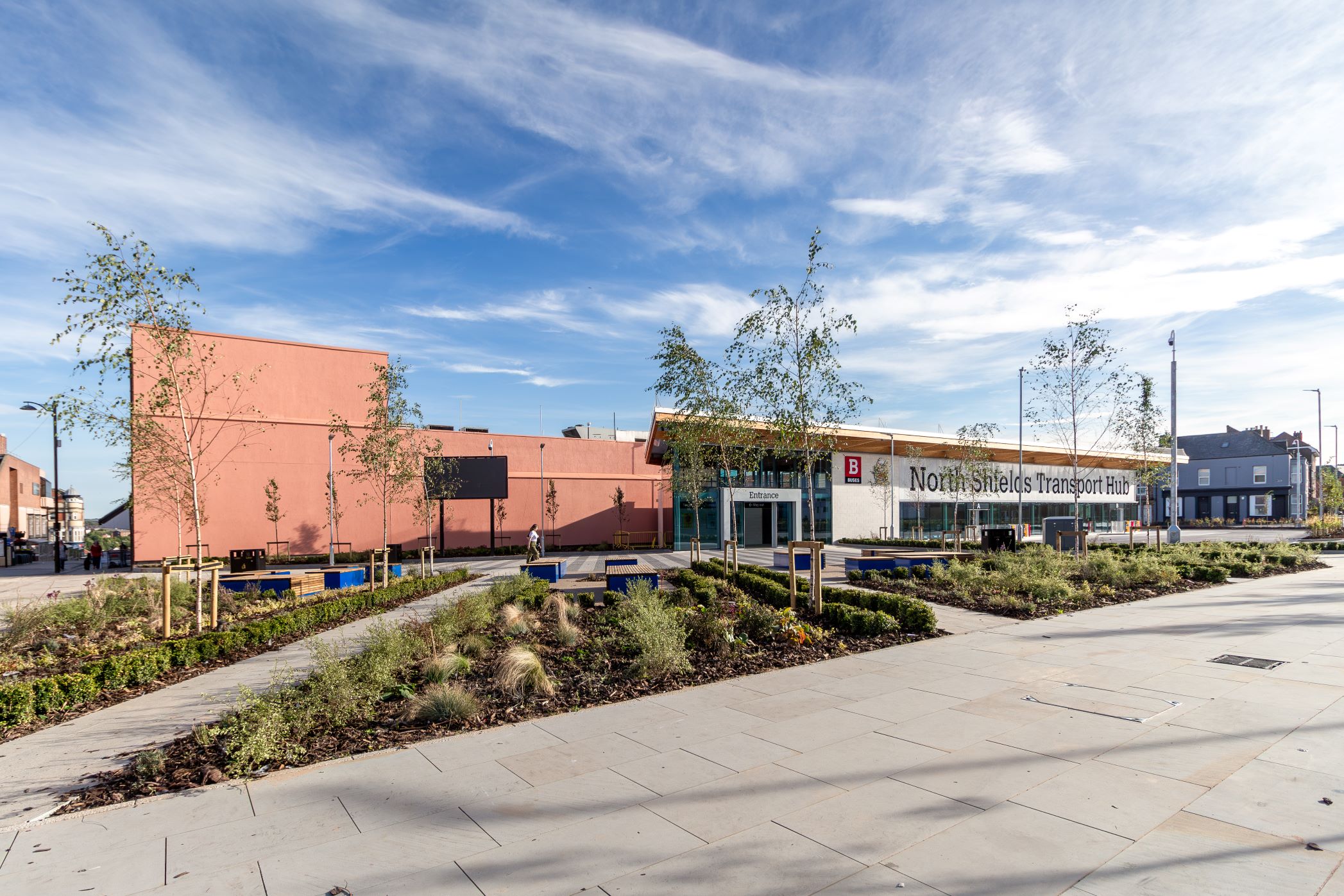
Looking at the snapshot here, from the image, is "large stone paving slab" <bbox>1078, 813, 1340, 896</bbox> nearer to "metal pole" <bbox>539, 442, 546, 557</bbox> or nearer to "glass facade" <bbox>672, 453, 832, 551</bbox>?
"glass facade" <bbox>672, 453, 832, 551</bbox>

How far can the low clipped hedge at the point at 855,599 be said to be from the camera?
422 inches

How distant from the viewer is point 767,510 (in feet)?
120

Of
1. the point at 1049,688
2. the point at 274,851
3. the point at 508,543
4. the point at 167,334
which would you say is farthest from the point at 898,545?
the point at 274,851

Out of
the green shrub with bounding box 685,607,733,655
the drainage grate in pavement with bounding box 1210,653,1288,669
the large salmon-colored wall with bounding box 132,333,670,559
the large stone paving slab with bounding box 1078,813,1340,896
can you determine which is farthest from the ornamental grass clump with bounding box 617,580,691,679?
the large salmon-colored wall with bounding box 132,333,670,559

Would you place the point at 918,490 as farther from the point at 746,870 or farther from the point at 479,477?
the point at 746,870

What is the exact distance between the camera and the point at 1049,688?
730 centimetres

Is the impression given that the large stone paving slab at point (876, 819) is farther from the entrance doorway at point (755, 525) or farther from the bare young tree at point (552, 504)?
the bare young tree at point (552, 504)

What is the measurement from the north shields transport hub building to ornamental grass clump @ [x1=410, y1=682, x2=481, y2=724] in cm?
2295

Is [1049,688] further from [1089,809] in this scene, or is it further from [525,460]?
[525,460]

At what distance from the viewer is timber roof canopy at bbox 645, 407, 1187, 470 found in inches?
1383

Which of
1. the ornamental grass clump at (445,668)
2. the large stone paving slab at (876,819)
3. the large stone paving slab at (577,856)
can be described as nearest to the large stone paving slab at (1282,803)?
the large stone paving slab at (876,819)

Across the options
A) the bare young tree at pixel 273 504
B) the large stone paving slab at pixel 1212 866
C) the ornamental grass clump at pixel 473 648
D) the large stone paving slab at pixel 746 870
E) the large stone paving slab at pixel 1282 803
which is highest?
the bare young tree at pixel 273 504

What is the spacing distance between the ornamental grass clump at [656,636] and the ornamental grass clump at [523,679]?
116cm

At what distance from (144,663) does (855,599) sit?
10.3 metres
